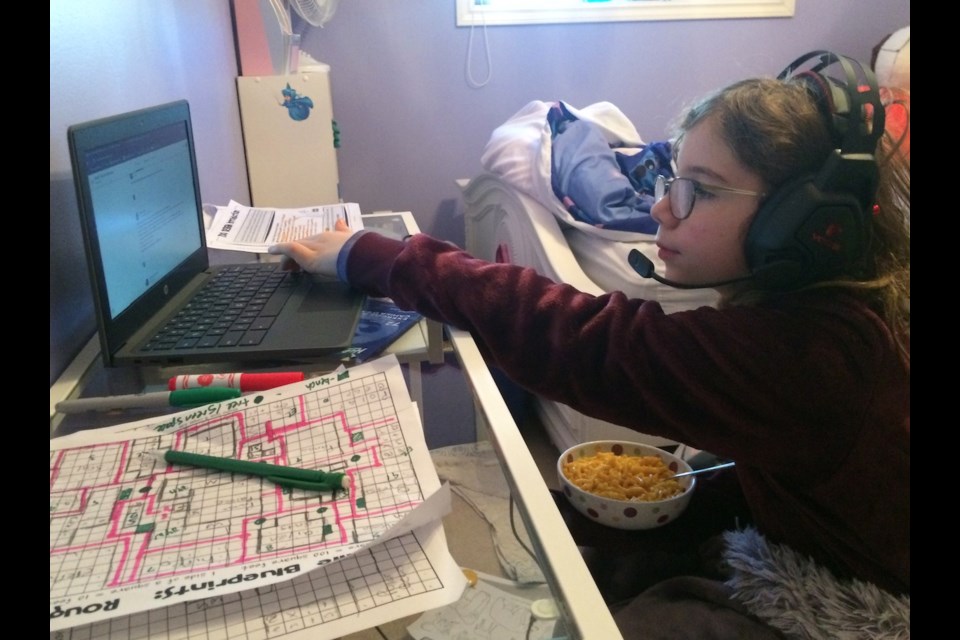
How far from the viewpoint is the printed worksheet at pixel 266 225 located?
1.06 metres

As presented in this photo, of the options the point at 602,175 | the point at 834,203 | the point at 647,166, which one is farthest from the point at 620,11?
the point at 834,203

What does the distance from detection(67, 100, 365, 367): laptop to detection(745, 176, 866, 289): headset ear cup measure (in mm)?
434

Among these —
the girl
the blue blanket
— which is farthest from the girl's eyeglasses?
the blue blanket

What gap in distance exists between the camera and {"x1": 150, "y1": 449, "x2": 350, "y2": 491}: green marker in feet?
1.73

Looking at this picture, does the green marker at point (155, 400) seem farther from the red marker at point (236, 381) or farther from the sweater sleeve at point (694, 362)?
the sweater sleeve at point (694, 362)

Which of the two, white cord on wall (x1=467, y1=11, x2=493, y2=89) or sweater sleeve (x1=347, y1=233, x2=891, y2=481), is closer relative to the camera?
sweater sleeve (x1=347, y1=233, x2=891, y2=481)

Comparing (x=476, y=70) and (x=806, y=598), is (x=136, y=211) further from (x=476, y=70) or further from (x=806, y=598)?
(x=476, y=70)

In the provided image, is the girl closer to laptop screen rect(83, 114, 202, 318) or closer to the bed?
laptop screen rect(83, 114, 202, 318)

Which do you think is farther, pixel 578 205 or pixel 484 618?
pixel 578 205

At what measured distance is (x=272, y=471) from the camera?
54 centimetres

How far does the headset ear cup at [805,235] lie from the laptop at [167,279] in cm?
43

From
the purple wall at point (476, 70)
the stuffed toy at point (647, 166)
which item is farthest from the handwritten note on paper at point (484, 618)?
the purple wall at point (476, 70)

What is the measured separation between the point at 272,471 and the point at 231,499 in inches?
1.4
